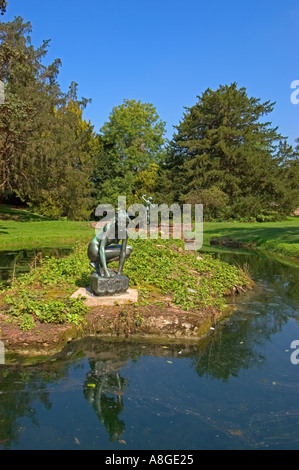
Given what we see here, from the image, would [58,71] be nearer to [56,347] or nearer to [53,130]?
[53,130]

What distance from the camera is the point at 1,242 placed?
20891 millimetres

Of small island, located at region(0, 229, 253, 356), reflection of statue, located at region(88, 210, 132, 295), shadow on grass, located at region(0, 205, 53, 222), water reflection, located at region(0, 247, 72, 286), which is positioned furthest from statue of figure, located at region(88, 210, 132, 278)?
shadow on grass, located at region(0, 205, 53, 222)

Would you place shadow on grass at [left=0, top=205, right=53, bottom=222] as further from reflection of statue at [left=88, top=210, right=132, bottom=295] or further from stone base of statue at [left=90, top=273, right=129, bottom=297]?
stone base of statue at [left=90, top=273, right=129, bottom=297]

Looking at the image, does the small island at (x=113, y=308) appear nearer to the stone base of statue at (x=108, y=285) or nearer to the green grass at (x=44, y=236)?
the stone base of statue at (x=108, y=285)

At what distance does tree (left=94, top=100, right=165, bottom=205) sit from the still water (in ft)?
121

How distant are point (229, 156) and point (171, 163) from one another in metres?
7.47

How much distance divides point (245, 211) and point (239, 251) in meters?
18.3

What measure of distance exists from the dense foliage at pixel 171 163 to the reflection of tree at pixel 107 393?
25118 mm

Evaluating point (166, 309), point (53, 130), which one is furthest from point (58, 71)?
point (166, 309)

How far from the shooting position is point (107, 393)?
571 centimetres

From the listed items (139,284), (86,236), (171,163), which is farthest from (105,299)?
(171,163)

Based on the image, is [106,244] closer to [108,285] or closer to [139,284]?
[108,285]

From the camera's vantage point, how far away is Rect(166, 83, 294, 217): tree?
39.5 m
